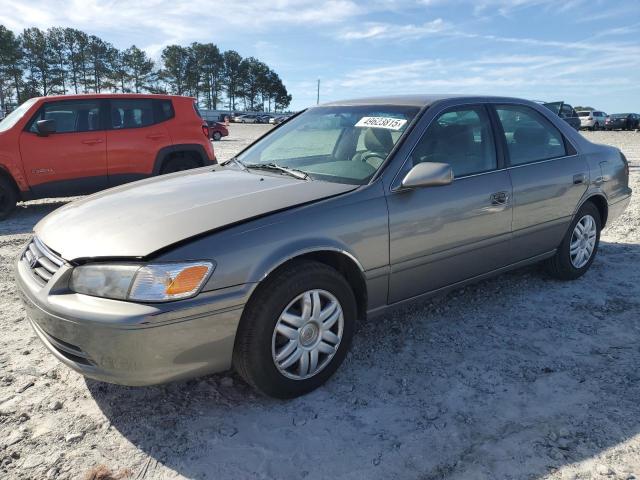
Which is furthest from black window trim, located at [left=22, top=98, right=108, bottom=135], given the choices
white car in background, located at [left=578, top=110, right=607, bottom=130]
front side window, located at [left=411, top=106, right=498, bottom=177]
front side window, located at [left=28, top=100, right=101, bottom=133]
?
white car in background, located at [left=578, top=110, right=607, bottom=130]

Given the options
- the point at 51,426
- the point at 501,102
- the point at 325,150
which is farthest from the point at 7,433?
the point at 501,102

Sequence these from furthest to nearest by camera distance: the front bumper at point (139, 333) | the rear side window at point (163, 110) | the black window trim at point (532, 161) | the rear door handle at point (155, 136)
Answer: the rear side window at point (163, 110) < the rear door handle at point (155, 136) < the black window trim at point (532, 161) < the front bumper at point (139, 333)

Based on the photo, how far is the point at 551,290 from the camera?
14.0 feet

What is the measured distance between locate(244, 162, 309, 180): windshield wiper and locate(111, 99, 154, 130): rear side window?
4.85 meters

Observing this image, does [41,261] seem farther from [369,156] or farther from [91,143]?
[91,143]

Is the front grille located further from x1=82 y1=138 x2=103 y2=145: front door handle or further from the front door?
x1=82 y1=138 x2=103 y2=145: front door handle

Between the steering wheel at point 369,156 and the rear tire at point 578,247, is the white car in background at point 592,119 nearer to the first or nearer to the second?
the rear tire at point 578,247

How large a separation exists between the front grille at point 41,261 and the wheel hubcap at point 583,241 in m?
3.88

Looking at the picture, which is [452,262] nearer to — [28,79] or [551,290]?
[551,290]

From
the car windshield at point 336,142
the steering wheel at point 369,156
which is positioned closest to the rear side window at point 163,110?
the car windshield at point 336,142

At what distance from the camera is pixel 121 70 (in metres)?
85.3

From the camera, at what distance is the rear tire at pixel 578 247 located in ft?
14.2

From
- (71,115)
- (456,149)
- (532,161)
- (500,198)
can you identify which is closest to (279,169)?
(456,149)

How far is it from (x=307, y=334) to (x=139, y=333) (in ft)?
2.85
